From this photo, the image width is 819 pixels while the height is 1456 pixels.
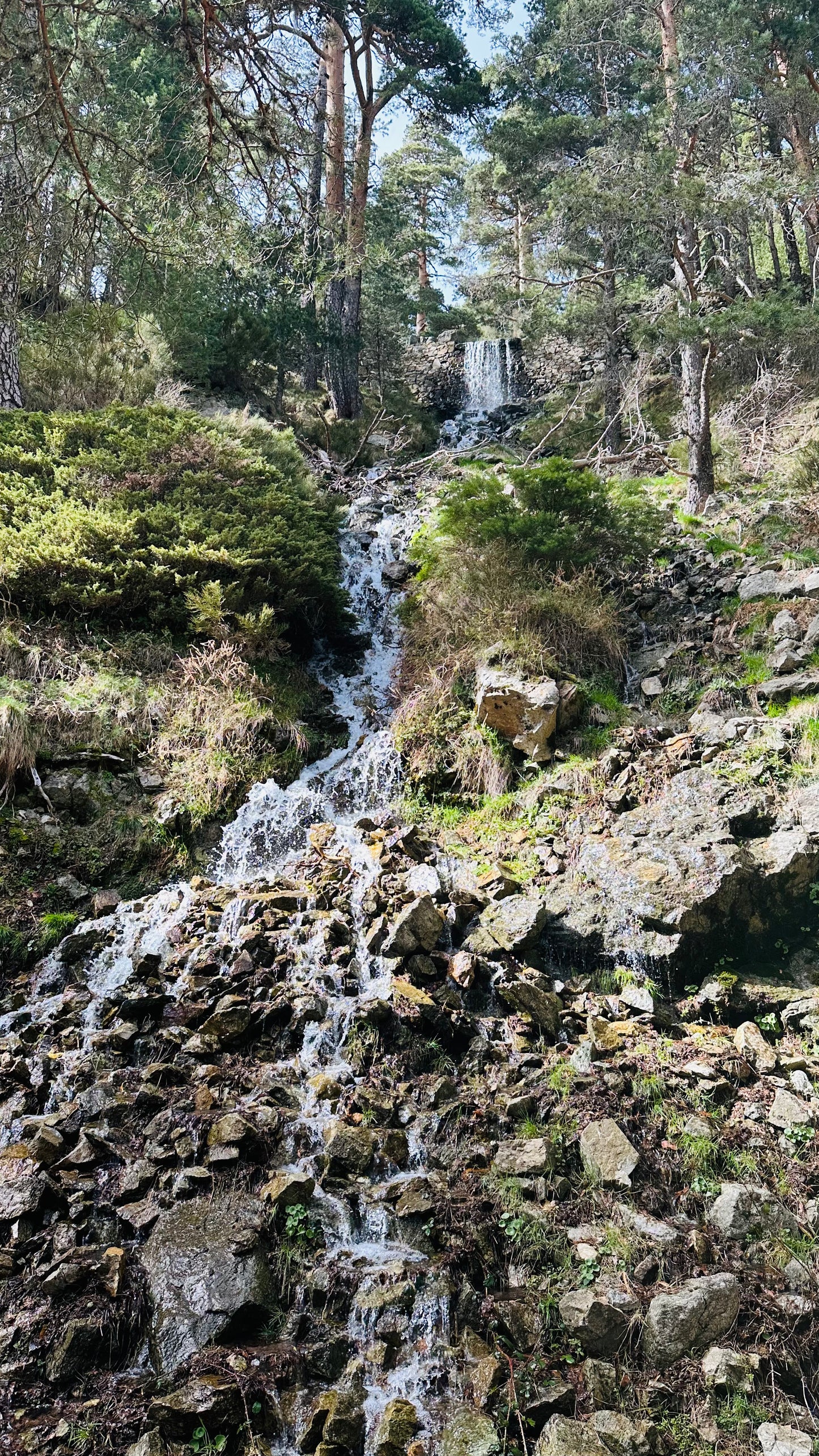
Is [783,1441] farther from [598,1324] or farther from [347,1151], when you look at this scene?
[347,1151]

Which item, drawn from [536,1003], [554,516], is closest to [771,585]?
[554,516]

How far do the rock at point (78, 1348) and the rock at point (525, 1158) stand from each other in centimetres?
176

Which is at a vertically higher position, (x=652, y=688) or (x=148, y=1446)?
(x=652, y=688)

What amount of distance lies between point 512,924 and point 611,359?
1165 cm

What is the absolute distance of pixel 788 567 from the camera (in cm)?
776

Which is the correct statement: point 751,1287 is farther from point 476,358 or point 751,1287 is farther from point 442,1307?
point 476,358

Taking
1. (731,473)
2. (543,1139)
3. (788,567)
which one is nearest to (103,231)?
(543,1139)

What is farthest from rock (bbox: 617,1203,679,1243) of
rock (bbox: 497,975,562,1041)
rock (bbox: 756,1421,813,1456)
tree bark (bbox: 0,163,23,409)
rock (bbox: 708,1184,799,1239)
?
tree bark (bbox: 0,163,23,409)

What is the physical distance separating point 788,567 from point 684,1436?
22.7 ft

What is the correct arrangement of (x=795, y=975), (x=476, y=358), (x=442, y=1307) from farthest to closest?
(x=476, y=358)
(x=795, y=975)
(x=442, y=1307)

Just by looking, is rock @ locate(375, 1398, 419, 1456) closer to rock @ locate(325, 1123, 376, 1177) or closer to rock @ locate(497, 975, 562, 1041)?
rock @ locate(325, 1123, 376, 1177)

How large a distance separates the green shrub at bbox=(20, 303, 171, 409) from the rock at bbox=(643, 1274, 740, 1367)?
35.0 ft

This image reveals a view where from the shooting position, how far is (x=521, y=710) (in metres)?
6.96

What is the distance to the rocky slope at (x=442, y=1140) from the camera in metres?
2.96
